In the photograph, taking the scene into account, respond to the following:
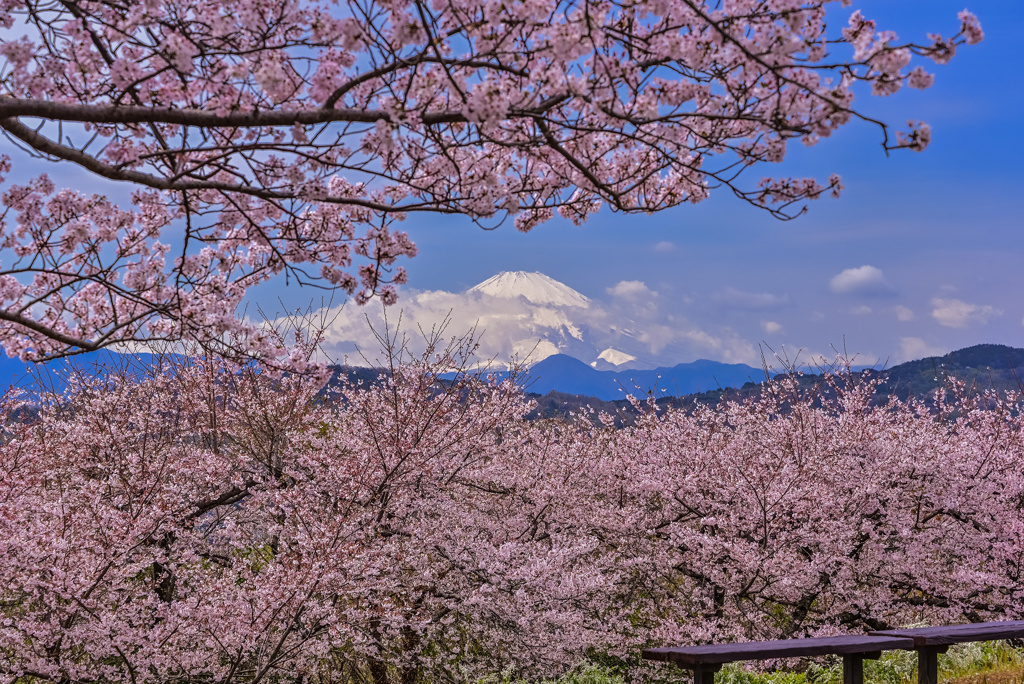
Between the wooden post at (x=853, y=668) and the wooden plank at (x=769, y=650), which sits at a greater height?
the wooden plank at (x=769, y=650)

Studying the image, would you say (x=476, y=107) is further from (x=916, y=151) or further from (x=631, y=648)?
(x=631, y=648)

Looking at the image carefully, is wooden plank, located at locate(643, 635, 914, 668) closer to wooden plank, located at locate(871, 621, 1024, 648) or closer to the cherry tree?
wooden plank, located at locate(871, 621, 1024, 648)

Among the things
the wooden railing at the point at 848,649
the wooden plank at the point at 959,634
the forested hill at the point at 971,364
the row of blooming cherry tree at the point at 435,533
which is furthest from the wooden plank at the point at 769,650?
the forested hill at the point at 971,364

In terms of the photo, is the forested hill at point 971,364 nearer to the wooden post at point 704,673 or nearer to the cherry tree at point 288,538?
the cherry tree at point 288,538

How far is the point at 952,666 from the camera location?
383 inches

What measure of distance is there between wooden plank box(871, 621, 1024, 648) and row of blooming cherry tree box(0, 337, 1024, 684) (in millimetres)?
3109

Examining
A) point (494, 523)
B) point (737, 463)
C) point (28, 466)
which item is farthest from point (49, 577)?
point (737, 463)

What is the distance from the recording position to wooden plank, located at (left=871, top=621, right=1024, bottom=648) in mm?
6176

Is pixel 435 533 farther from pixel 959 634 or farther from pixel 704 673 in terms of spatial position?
pixel 959 634

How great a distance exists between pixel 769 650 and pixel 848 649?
3.23 ft

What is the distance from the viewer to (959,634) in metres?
6.25

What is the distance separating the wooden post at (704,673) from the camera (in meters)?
5.47

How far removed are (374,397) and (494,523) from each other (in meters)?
2.73

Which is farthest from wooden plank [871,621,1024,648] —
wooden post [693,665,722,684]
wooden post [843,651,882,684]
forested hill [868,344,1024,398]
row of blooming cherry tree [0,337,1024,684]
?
forested hill [868,344,1024,398]
